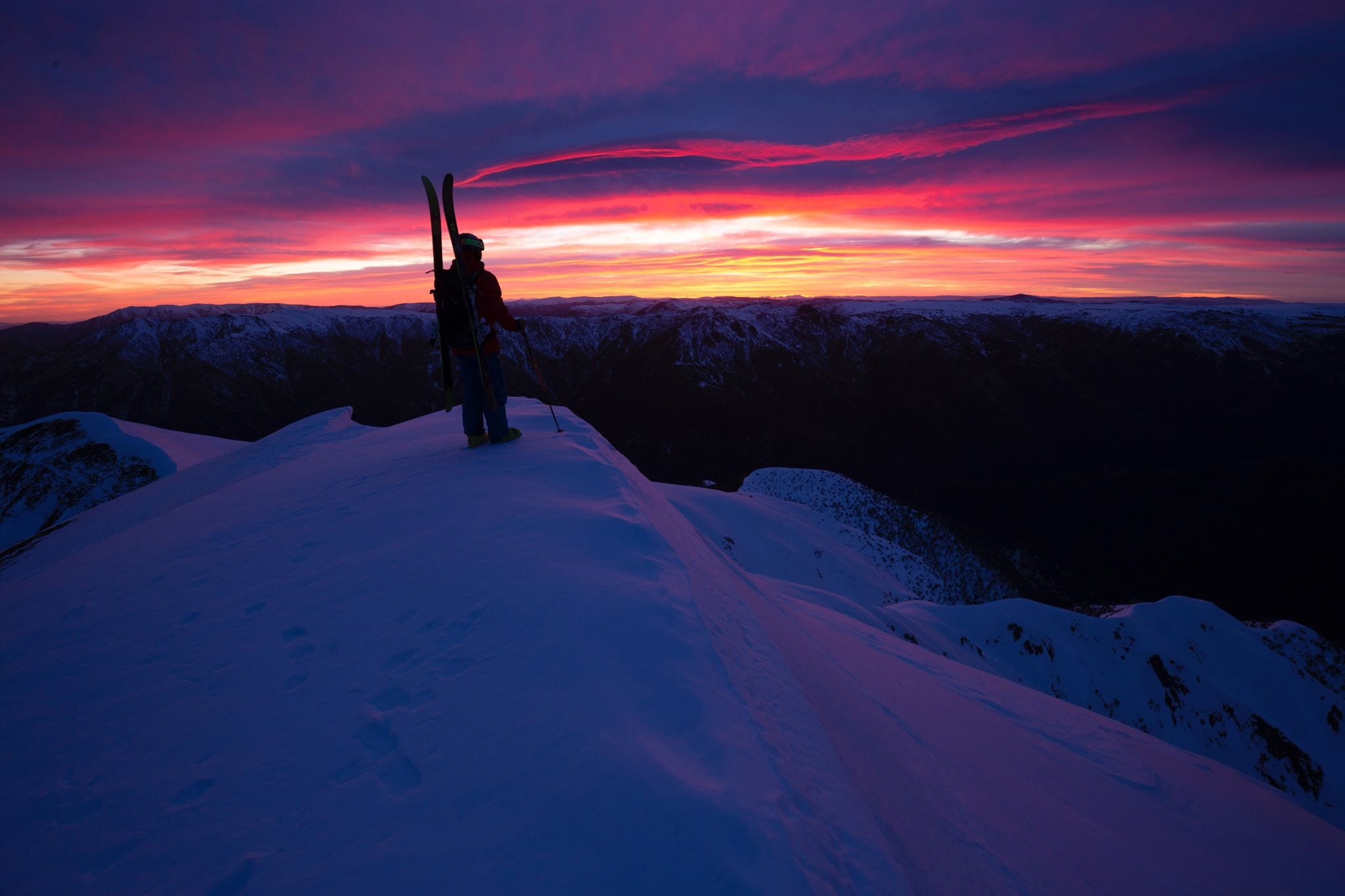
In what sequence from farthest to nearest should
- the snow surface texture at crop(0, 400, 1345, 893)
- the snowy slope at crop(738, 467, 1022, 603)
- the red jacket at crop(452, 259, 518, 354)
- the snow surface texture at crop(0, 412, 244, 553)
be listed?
the snowy slope at crop(738, 467, 1022, 603) < the snow surface texture at crop(0, 412, 244, 553) < the red jacket at crop(452, 259, 518, 354) < the snow surface texture at crop(0, 400, 1345, 893)

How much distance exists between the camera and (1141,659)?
29609 millimetres

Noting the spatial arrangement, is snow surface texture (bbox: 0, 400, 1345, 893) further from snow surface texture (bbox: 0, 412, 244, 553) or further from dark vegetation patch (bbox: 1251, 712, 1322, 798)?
snow surface texture (bbox: 0, 412, 244, 553)

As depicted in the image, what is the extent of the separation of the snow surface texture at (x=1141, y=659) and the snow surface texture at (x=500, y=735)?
48.0 ft

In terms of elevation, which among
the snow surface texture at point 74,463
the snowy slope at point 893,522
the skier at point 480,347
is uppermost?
the skier at point 480,347

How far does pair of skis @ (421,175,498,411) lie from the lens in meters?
8.90

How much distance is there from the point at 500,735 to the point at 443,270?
8158 mm

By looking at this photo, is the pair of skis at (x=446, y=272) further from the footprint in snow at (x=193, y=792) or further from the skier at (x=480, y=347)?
the footprint in snow at (x=193, y=792)

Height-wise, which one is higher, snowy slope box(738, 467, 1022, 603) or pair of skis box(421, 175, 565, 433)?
pair of skis box(421, 175, 565, 433)

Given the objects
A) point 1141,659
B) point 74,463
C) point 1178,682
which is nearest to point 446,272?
point 1141,659

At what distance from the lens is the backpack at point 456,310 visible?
8859 mm

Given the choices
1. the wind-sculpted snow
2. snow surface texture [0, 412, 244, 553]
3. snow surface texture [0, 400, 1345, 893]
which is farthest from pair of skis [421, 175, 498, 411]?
snow surface texture [0, 412, 244, 553]

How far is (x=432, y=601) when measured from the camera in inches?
184

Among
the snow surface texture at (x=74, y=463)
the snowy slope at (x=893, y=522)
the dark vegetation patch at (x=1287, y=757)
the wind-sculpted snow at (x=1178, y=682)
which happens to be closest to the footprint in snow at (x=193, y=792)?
the wind-sculpted snow at (x=1178, y=682)

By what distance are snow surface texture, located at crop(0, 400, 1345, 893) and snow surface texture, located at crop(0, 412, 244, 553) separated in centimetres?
3371
